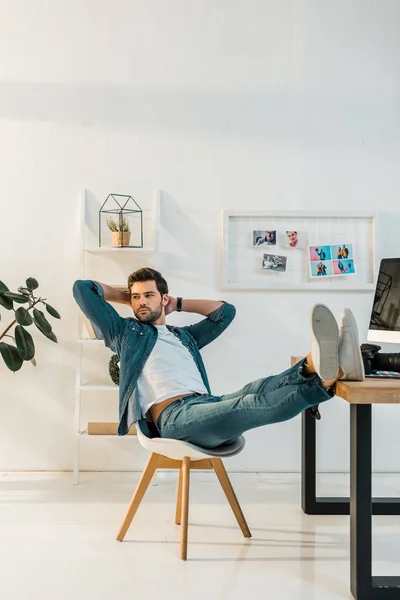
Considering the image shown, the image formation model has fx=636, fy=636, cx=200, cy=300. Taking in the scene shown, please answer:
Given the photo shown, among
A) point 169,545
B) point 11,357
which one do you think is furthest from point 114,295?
point 169,545

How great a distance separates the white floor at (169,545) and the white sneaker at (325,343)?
0.76 meters

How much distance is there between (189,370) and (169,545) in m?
0.71

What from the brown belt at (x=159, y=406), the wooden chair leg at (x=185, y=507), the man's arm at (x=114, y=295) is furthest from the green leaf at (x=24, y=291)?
the wooden chair leg at (x=185, y=507)

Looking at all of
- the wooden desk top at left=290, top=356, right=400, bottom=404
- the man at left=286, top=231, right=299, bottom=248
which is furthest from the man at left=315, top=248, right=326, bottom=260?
the wooden desk top at left=290, top=356, right=400, bottom=404

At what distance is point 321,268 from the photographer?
3.67m

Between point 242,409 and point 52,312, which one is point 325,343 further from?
point 52,312

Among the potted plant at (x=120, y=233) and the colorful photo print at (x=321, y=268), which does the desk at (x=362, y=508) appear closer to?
the colorful photo print at (x=321, y=268)

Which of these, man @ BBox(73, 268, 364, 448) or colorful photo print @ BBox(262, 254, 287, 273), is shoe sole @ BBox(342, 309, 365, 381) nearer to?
man @ BBox(73, 268, 364, 448)

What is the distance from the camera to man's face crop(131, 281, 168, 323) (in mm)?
2785

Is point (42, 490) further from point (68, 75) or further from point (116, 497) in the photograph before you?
point (68, 75)

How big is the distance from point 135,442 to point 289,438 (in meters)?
0.89

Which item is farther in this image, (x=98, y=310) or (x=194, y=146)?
(x=194, y=146)

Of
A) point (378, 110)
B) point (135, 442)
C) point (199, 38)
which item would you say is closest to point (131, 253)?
point (135, 442)

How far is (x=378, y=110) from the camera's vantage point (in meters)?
3.74
